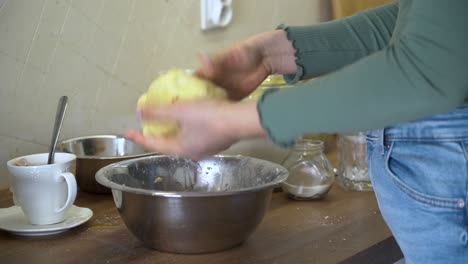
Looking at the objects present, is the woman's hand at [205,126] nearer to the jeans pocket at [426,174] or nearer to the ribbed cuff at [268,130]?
the ribbed cuff at [268,130]

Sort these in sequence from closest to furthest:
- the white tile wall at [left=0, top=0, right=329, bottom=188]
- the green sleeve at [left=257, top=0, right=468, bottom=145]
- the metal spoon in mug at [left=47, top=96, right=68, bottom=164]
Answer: the green sleeve at [left=257, top=0, right=468, bottom=145], the metal spoon in mug at [left=47, top=96, right=68, bottom=164], the white tile wall at [left=0, top=0, right=329, bottom=188]

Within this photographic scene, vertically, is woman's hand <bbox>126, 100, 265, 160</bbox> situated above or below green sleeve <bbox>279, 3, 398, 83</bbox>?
below

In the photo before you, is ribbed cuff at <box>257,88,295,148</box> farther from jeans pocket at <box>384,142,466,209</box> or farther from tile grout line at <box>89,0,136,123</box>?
tile grout line at <box>89,0,136,123</box>

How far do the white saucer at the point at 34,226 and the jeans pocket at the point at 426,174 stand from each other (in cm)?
44

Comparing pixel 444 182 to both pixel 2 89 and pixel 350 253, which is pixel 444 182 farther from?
pixel 2 89

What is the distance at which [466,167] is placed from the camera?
567 millimetres

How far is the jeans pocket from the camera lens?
57 cm

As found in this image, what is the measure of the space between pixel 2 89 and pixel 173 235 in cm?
43

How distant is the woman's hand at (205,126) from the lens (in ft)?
1.63

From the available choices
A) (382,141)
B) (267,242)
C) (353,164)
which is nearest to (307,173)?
(353,164)

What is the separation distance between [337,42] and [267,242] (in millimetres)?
279

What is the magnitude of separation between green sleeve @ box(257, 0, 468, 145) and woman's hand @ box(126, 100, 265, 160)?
0.13 feet

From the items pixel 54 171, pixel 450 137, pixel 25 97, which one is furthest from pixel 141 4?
pixel 450 137

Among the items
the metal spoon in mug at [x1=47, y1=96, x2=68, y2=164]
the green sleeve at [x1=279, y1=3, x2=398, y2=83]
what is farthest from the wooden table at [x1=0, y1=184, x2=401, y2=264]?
the green sleeve at [x1=279, y1=3, x2=398, y2=83]
